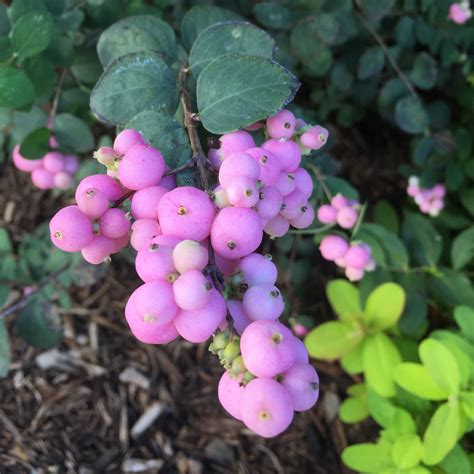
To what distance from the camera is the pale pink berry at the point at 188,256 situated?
538mm

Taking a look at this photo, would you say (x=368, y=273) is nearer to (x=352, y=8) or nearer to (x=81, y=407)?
(x=352, y=8)

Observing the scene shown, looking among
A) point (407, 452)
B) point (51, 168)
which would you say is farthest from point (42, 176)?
Answer: point (407, 452)

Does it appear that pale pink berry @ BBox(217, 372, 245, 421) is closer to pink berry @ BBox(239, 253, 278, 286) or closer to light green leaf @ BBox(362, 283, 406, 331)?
pink berry @ BBox(239, 253, 278, 286)

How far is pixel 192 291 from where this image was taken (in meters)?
0.52

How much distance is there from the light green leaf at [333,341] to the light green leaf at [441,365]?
237mm

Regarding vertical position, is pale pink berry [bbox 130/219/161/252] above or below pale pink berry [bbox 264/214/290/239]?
above

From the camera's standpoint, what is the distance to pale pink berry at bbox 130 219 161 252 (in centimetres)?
62

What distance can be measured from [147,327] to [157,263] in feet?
0.21

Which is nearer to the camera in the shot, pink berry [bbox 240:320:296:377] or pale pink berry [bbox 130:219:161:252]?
pink berry [bbox 240:320:296:377]

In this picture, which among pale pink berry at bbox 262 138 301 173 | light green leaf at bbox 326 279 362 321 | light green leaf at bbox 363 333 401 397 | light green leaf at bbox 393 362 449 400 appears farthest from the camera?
light green leaf at bbox 326 279 362 321

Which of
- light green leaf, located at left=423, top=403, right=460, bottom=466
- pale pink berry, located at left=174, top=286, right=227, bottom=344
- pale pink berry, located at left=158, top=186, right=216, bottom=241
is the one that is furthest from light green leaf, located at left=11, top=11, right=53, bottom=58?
light green leaf, located at left=423, top=403, right=460, bottom=466

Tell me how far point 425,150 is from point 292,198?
89 cm

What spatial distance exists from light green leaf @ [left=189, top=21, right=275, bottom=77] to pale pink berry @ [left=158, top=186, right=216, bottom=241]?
1.24 feet

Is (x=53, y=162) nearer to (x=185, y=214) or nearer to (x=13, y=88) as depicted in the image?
(x=13, y=88)
